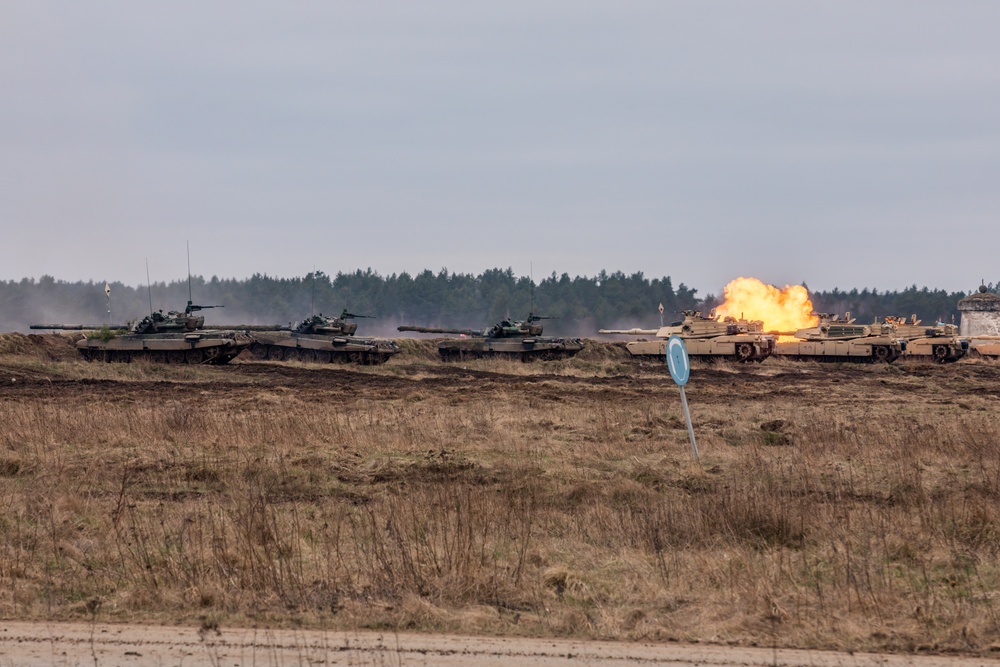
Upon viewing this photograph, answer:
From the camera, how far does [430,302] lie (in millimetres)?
131125

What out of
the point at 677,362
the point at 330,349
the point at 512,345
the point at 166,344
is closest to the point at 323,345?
the point at 330,349

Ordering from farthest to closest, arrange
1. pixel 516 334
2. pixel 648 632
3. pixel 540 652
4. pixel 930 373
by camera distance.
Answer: pixel 516 334 → pixel 930 373 → pixel 648 632 → pixel 540 652

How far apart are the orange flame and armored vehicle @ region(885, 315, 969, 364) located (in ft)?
25.6

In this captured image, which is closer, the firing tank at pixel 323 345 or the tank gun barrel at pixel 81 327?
the firing tank at pixel 323 345

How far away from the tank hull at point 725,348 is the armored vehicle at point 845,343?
8.16 ft

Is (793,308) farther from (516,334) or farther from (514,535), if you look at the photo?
(514,535)

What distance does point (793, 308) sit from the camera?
62.6 meters

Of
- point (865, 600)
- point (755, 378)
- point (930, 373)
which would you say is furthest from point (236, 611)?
Answer: point (930, 373)

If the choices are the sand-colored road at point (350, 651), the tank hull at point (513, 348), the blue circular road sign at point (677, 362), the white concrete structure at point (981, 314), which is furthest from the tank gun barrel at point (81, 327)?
the white concrete structure at point (981, 314)

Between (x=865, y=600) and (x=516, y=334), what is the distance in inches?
1718

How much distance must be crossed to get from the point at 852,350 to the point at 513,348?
666 inches

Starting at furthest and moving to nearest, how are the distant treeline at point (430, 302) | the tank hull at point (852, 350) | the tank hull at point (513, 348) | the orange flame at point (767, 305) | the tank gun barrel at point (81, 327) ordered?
the distant treeline at point (430, 302) < the orange flame at point (767, 305) < the tank hull at point (852, 350) < the tank hull at point (513, 348) < the tank gun barrel at point (81, 327)

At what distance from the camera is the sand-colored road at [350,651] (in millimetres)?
7051

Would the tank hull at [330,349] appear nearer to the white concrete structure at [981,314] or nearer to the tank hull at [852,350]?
the tank hull at [852,350]
